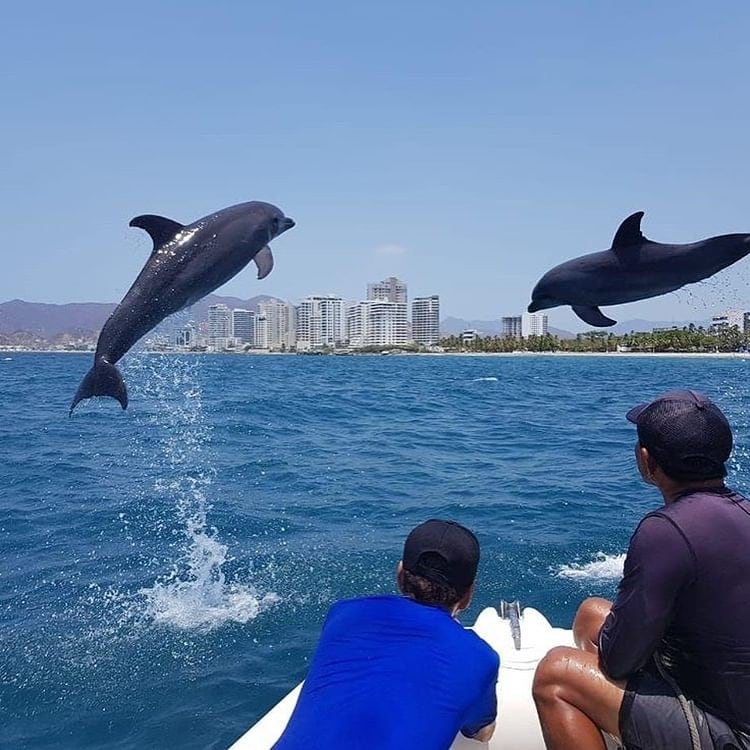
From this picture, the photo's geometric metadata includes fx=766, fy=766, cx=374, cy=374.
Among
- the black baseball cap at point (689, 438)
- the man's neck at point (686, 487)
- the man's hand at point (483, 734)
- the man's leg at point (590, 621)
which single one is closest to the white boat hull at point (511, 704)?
the man's leg at point (590, 621)

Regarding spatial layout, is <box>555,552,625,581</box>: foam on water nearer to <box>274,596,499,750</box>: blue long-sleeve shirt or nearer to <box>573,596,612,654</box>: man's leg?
<box>573,596,612,654</box>: man's leg

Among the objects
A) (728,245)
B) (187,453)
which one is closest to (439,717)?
(728,245)

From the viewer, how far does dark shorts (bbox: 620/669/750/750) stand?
310cm

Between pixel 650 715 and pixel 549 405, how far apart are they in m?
31.2

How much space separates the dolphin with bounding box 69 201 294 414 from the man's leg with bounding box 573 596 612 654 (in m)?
3.06

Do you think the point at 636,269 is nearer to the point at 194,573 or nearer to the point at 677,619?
the point at 677,619

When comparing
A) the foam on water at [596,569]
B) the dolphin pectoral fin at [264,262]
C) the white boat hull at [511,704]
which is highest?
the dolphin pectoral fin at [264,262]

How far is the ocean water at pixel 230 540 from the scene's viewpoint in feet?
22.8

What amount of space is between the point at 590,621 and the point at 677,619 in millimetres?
1156

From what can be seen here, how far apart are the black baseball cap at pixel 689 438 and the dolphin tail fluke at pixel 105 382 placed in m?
4.30

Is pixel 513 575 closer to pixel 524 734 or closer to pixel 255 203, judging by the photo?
pixel 524 734

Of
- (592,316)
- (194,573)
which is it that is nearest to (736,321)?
(592,316)

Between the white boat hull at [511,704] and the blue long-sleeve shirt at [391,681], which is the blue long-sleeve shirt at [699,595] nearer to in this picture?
the blue long-sleeve shirt at [391,681]

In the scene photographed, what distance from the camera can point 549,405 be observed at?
1330 inches
